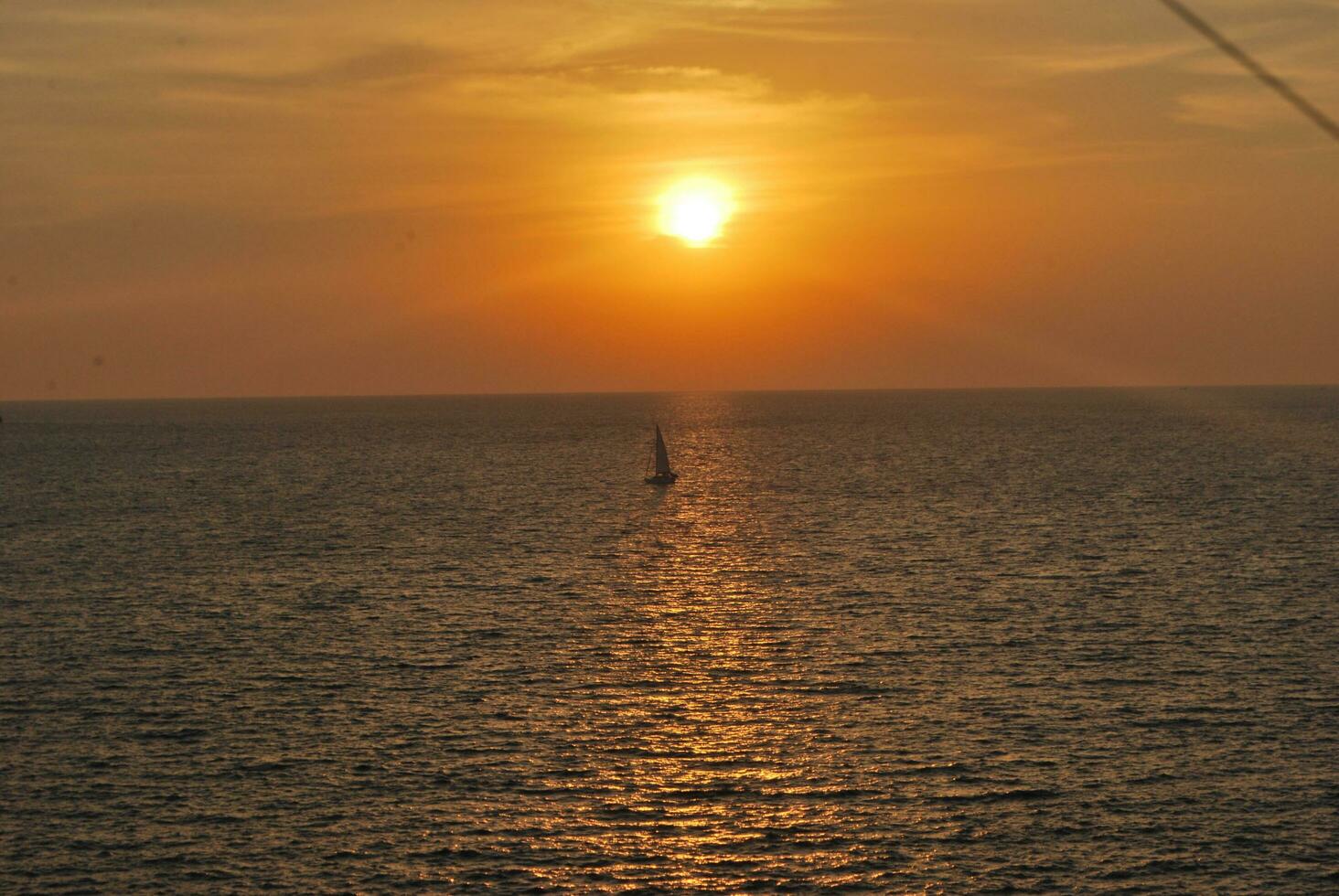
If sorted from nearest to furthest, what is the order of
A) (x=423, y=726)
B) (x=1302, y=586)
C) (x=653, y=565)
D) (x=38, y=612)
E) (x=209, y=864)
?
(x=209, y=864) < (x=423, y=726) < (x=38, y=612) < (x=1302, y=586) < (x=653, y=565)

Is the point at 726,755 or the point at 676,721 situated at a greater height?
the point at 676,721

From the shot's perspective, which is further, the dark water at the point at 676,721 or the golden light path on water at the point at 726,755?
the dark water at the point at 676,721

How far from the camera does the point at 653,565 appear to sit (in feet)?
413

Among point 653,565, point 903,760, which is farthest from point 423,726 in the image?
point 653,565

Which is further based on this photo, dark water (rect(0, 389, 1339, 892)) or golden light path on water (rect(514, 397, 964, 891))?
dark water (rect(0, 389, 1339, 892))

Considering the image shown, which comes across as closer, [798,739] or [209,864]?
[209,864]

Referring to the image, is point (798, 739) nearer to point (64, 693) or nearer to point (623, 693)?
point (623, 693)

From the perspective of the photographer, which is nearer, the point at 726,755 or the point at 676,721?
the point at 726,755

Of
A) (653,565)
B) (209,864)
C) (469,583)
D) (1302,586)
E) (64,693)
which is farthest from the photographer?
(653,565)

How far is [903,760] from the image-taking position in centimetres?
6003

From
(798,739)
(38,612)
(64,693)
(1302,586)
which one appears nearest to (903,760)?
(798,739)

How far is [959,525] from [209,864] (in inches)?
4544

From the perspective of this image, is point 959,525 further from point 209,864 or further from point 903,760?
point 209,864

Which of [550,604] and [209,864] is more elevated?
[550,604]
